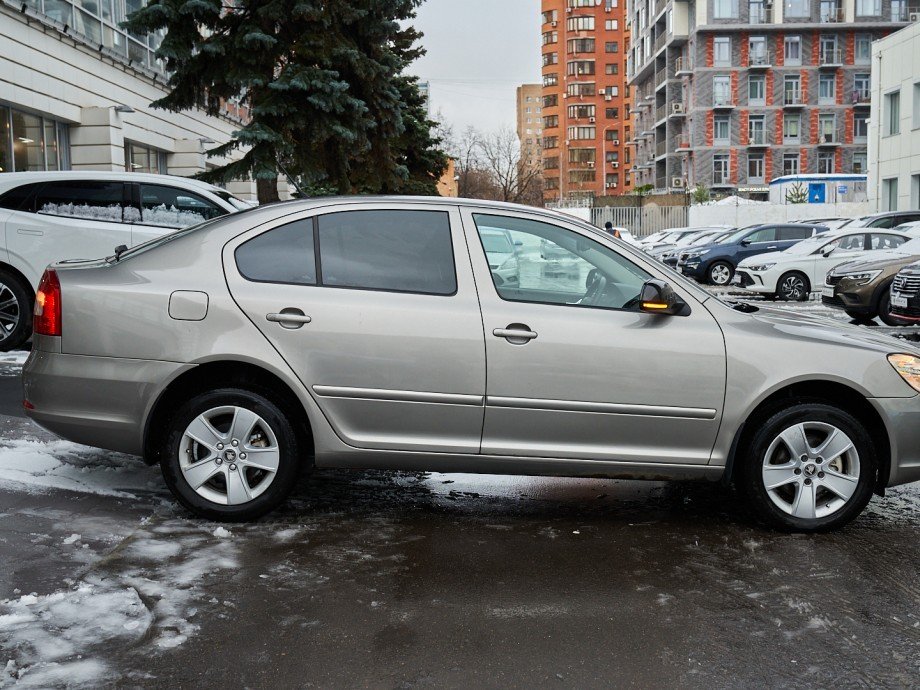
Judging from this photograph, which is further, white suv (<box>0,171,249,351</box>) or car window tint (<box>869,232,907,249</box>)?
car window tint (<box>869,232,907,249</box>)

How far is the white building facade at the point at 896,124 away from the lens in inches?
1556

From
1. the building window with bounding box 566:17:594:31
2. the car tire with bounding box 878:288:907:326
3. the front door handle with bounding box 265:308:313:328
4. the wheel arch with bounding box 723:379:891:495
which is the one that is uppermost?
the building window with bounding box 566:17:594:31

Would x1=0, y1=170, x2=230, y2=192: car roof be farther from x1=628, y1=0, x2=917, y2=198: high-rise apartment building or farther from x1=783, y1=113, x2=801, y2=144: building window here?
x1=783, y1=113, x2=801, y2=144: building window

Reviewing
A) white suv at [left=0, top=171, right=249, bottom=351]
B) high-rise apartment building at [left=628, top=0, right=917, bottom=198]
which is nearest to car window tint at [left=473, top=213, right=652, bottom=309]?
white suv at [left=0, top=171, right=249, bottom=351]

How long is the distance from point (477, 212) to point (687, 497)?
2.05 m

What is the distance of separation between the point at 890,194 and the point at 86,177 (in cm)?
3876

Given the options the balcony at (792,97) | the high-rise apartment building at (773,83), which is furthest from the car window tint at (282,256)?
the balcony at (792,97)

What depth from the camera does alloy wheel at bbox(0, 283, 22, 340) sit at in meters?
10.5

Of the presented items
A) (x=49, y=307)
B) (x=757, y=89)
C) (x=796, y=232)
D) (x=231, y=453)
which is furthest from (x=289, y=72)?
(x=757, y=89)

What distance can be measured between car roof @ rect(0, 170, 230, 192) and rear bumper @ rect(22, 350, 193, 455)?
5991 millimetres

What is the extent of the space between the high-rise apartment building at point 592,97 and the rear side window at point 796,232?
99.3m

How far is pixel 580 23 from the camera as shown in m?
127

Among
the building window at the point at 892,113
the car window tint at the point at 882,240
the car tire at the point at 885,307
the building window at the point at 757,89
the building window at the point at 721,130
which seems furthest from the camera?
the building window at the point at 721,130

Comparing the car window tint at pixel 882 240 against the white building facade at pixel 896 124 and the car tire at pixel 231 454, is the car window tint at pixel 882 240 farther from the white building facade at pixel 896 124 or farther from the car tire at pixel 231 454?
the white building facade at pixel 896 124
